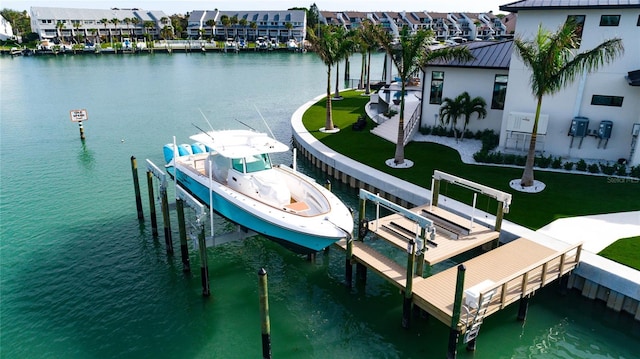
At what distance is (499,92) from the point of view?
24688mm

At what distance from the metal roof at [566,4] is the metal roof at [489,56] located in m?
3.57

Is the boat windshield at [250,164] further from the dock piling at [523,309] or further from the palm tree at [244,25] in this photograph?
the palm tree at [244,25]

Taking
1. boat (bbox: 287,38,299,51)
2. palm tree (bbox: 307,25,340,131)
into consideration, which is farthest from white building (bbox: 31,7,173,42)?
palm tree (bbox: 307,25,340,131)

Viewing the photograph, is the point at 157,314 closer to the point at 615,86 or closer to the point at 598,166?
the point at 598,166

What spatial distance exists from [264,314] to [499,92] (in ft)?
64.5

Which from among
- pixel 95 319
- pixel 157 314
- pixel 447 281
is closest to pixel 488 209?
pixel 447 281

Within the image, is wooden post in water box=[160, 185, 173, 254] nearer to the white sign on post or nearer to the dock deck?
the dock deck

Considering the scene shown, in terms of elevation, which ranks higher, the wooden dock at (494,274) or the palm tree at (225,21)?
the palm tree at (225,21)

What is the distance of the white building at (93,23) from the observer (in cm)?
11162

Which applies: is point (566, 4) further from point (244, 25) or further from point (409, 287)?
point (244, 25)

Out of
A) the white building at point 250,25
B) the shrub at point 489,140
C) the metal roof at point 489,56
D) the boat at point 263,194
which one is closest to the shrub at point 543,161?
the shrub at point 489,140

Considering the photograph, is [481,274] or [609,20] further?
[609,20]

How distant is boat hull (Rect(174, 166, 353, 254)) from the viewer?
13719 mm

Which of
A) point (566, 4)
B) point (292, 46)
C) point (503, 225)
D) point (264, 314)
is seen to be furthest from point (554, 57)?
point (292, 46)
